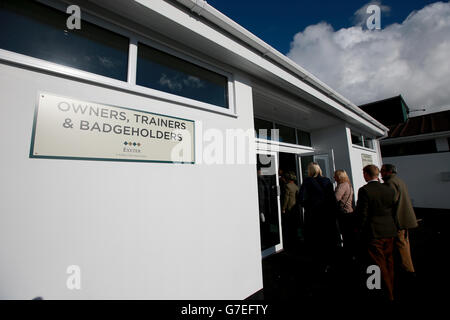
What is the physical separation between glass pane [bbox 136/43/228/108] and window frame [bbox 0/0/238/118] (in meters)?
0.06

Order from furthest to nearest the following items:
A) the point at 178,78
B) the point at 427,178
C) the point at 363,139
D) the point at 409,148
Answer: the point at 409,148 → the point at 427,178 → the point at 363,139 → the point at 178,78

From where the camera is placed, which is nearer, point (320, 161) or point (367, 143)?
point (320, 161)

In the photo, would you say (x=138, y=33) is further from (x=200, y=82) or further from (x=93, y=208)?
(x=93, y=208)

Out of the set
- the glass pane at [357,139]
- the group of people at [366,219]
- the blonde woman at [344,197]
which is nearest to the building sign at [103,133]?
the group of people at [366,219]

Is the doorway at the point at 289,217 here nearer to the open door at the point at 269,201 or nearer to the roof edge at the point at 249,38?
the open door at the point at 269,201

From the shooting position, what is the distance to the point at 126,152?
5.36 ft

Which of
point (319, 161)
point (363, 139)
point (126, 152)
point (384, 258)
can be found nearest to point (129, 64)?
point (126, 152)

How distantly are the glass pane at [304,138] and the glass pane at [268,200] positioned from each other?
1914 millimetres

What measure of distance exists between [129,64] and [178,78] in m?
0.55

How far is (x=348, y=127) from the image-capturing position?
532 centimetres

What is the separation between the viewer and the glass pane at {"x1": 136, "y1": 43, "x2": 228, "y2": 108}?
76.0 inches

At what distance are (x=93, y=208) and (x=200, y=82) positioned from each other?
189 centimetres

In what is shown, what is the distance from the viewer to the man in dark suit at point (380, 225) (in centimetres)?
219

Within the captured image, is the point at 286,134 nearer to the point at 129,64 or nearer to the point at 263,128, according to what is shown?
the point at 263,128
